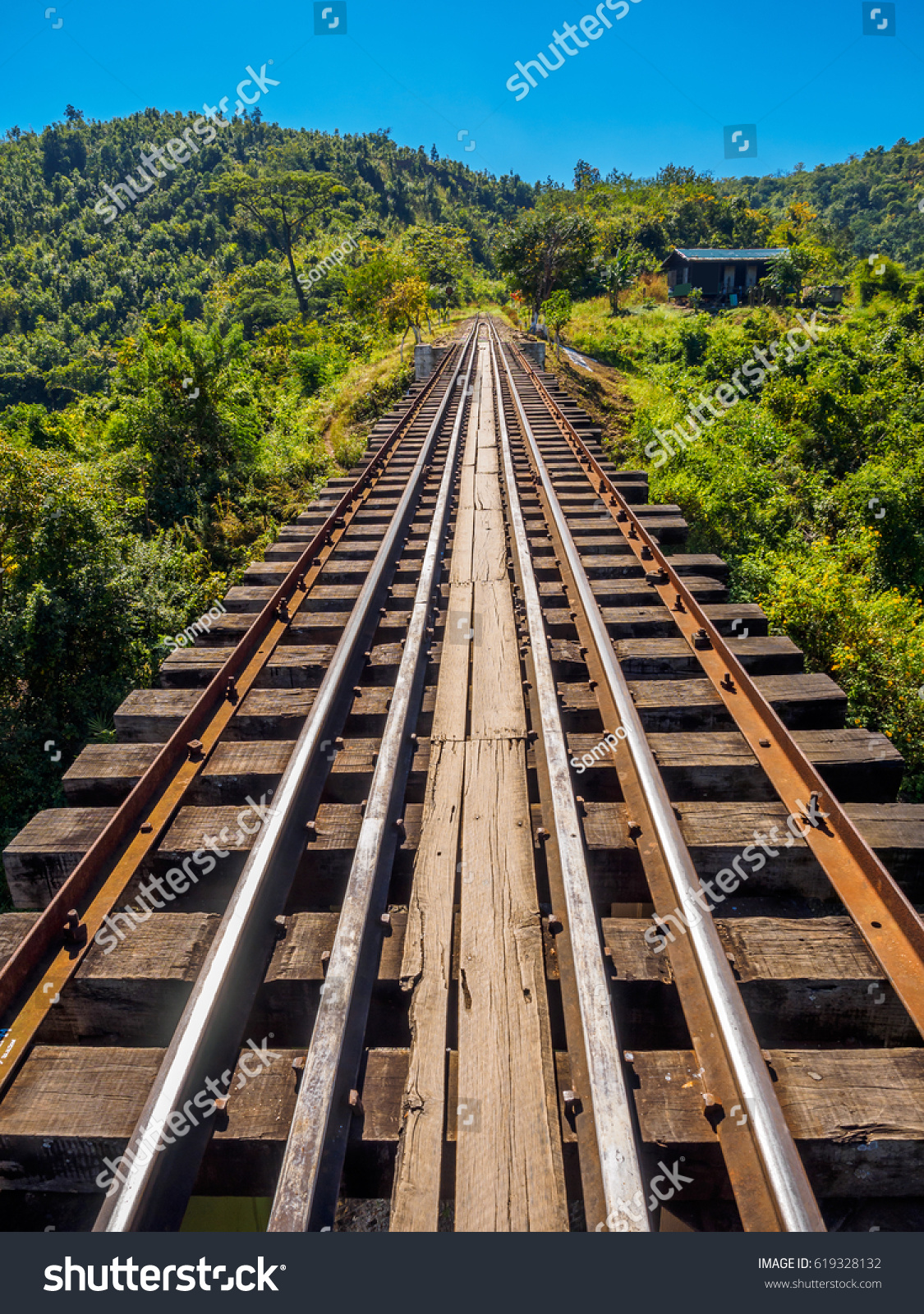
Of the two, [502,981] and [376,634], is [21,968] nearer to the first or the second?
[502,981]

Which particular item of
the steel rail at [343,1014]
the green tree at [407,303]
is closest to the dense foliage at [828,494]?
the steel rail at [343,1014]

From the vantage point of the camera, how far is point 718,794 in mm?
3336

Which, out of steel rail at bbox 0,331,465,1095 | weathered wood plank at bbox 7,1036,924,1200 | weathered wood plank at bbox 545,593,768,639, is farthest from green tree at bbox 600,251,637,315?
weathered wood plank at bbox 7,1036,924,1200

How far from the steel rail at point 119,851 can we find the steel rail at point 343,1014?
3.00 ft

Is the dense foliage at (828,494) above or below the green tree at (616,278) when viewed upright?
below

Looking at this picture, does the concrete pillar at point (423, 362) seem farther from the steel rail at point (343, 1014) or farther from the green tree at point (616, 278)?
the green tree at point (616, 278)

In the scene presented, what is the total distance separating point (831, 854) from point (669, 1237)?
1.57 meters

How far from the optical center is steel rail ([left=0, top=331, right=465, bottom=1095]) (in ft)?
7.33

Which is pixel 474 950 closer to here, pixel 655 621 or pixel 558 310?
pixel 655 621

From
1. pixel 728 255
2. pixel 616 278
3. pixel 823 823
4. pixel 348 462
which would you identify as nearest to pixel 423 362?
pixel 348 462

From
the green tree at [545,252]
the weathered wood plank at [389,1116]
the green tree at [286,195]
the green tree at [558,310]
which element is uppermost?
the green tree at [286,195]

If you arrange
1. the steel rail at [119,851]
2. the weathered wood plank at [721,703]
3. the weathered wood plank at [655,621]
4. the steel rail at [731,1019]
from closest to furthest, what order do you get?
the steel rail at [731,1019]
the steel rail at [119,851]
the weathered wood plank at [721,703]
the weathered wood plank at [655,621]

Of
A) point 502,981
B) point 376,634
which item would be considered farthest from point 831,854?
point 376,634

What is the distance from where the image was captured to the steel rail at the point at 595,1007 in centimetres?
173
